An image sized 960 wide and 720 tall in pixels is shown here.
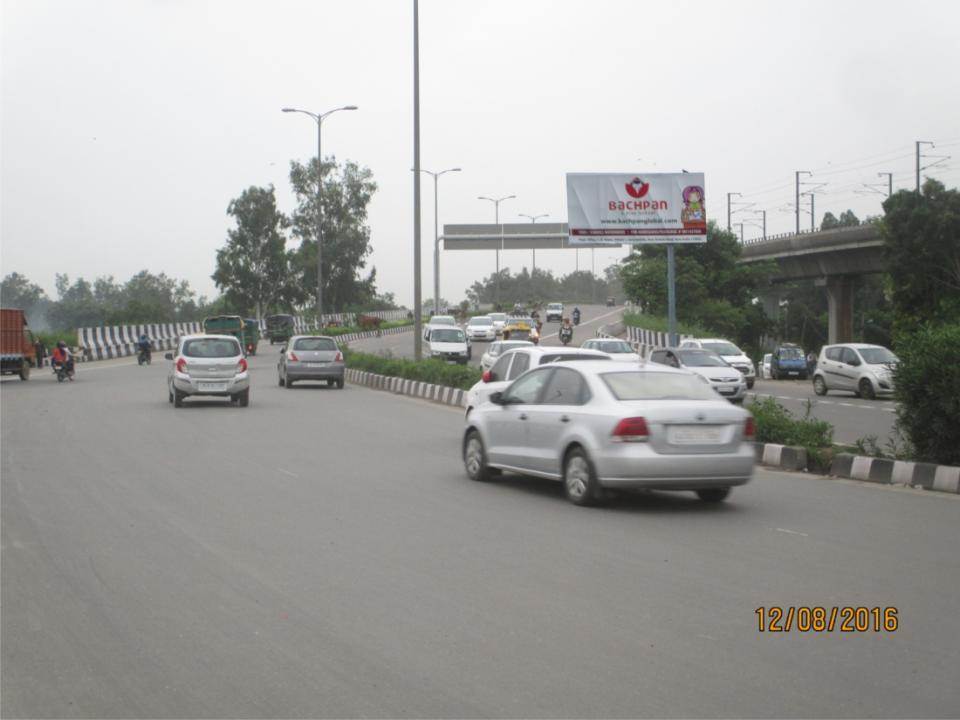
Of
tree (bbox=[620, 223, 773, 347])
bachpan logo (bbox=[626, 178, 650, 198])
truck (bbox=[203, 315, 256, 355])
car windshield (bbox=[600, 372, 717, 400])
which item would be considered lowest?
car windshield (bbox=[600, 372, 717, 400])

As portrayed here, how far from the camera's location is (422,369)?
32469mm

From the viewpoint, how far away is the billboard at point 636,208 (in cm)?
3494

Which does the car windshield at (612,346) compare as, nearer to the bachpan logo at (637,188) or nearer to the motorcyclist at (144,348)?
the bachpan logo at (637,188)

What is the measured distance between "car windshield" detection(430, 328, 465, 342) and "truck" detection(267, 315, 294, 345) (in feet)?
104

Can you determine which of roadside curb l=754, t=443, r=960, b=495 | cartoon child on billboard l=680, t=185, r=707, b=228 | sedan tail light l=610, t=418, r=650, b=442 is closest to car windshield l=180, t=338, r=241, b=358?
roadside curb l=754, t=443, r=960, b=495

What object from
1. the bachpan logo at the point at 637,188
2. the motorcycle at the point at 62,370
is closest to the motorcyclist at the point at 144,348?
the motorcycle at the point at 62,370

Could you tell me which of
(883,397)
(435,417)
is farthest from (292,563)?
(883,397)

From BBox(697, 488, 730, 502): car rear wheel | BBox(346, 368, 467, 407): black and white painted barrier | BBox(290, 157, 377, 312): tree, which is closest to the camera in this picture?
BBox(697, 488, 730, 502): car rear wheel

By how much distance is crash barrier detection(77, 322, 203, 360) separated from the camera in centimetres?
5647

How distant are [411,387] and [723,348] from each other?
11.3 meters

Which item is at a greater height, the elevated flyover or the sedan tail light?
the elevated flyover

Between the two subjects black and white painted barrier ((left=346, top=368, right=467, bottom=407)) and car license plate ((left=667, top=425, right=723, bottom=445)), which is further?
black and white painted barrier ((left=346, top=368, right=467, bottom=407))

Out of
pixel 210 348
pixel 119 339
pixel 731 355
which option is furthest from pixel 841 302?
pixel 210 348
